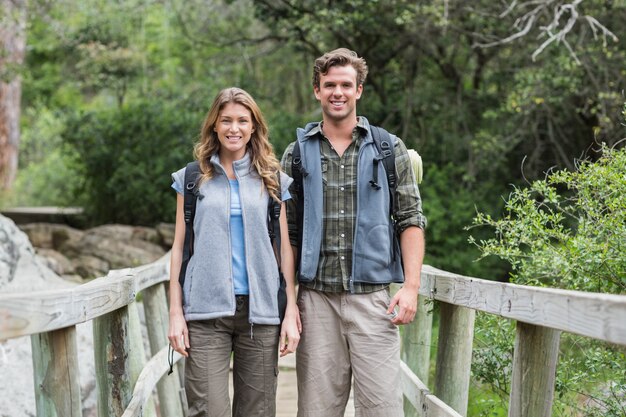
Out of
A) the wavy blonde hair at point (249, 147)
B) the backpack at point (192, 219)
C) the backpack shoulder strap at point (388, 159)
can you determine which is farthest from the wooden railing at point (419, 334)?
the wavy blonde hair at point (249, 147)

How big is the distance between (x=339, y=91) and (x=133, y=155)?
12666 millimetres

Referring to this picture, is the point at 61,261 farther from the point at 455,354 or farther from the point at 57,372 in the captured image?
the point at 57,372

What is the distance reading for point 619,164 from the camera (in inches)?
164

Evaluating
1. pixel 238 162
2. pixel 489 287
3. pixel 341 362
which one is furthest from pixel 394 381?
pixel 238 162

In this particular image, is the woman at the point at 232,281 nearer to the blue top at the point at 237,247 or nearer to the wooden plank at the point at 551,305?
the blue top at the point at 237,247

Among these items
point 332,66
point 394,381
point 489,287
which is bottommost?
point 394,381

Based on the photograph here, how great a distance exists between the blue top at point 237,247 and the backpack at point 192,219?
55 mm

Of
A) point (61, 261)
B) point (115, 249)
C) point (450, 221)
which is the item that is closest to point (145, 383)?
point (450, 221)

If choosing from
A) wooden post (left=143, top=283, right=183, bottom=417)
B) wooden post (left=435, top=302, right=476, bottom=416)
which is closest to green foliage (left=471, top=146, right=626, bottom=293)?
wooden post (left=435, top=302, right=476, bottom=416)

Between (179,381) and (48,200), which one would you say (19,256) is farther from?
(48,200)

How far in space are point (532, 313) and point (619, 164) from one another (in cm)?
174

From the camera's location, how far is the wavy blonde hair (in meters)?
3.67

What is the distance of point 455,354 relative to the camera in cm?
406

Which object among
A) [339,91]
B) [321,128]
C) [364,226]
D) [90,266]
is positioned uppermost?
[339,91]
